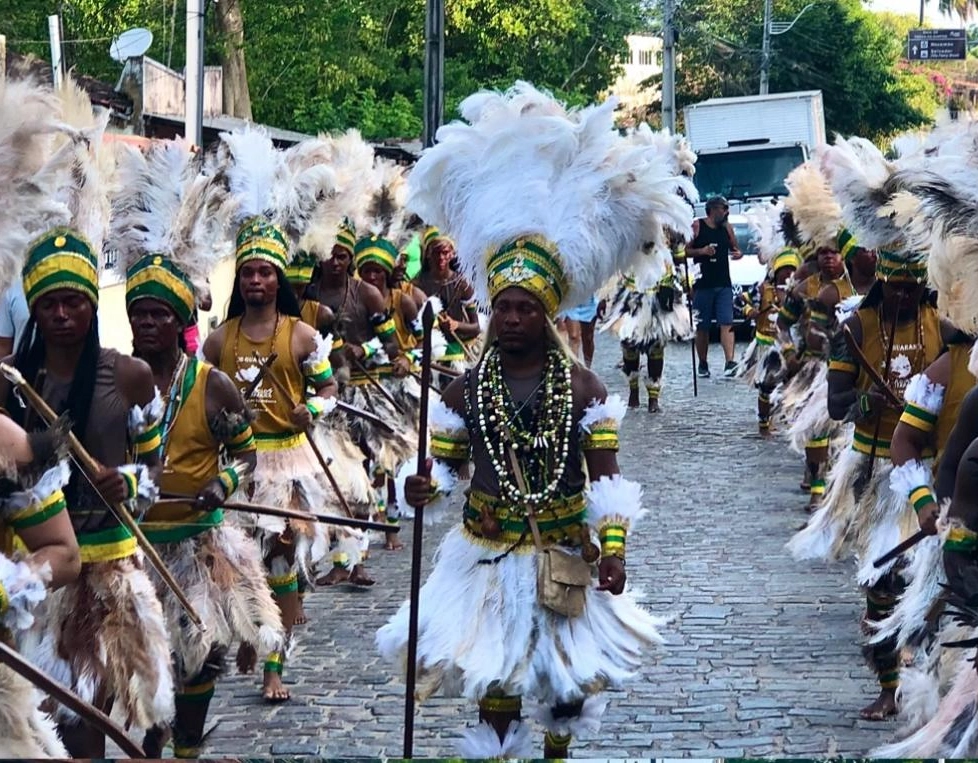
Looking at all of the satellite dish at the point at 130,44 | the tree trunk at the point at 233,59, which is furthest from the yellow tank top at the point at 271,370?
the tree trunk at the point at 233,59

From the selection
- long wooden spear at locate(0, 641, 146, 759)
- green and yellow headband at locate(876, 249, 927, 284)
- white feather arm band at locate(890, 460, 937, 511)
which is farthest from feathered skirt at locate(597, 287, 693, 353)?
long wooden spear at locate(0, 641, 146, 759)

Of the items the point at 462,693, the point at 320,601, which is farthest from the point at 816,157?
the point at 462,693

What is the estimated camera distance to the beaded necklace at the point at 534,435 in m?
6.20

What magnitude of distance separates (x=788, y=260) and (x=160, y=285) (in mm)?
10290

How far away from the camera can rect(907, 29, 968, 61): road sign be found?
5566 cm

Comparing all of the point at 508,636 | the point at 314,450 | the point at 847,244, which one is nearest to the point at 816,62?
the point at 847,244

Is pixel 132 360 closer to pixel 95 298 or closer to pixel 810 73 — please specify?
pixel 95 298

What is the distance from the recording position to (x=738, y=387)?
20.8 meters

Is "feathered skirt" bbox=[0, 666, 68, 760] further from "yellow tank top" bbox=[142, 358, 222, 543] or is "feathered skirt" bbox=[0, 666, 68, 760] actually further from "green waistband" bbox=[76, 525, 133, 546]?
"yellow tank top" bbox=[142, 358, 222, 543]

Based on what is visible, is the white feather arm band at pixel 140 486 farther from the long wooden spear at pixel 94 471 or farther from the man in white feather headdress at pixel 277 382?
the man in white feather headdress at pixel 277 382

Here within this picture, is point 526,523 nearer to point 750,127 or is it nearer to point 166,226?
point 166,226

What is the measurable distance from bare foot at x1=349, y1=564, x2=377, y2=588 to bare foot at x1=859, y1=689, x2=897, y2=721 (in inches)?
146

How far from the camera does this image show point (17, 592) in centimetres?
434

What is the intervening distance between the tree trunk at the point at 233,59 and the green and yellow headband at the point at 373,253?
23.5 m
